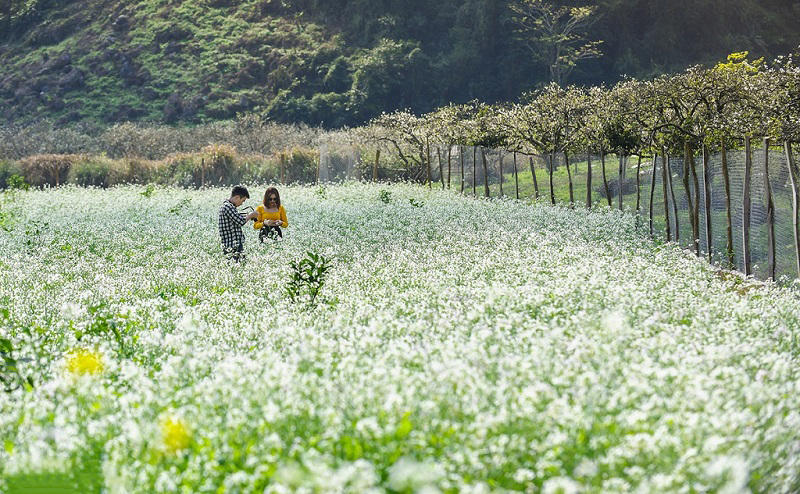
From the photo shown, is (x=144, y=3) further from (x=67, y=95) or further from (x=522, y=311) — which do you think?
(x=522, y=311)

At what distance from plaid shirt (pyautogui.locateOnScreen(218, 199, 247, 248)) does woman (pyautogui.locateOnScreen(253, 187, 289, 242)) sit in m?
1.43

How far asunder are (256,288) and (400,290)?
1.96 meters

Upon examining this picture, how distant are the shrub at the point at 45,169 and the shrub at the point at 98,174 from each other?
29.3 inches

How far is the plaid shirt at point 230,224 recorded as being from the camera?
15438 millimetres

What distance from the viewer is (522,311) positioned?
8031mm

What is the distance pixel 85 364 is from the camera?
6.34m

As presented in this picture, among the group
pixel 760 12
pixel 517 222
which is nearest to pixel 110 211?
pixel 517 222

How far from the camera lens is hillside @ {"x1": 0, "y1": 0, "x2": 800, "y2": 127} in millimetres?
74125

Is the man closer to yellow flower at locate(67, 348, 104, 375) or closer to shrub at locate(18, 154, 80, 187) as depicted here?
yellow flower at locate(67, 348, 104, 375)

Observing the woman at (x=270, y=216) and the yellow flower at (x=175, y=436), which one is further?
the woman at (x=270, y=216)

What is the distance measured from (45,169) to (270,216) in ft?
105

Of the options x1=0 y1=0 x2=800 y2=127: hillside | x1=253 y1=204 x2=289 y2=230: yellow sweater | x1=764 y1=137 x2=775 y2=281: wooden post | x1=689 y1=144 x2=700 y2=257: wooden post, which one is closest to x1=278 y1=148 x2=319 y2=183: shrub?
x1=0 y1=0 x2=800 y2=127: hillside

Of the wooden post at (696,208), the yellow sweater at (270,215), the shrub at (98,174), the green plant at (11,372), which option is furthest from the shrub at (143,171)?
the green plant at (11,372)

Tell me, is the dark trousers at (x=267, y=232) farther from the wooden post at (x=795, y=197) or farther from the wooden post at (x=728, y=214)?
the wooden post at (x=795, y=197)
